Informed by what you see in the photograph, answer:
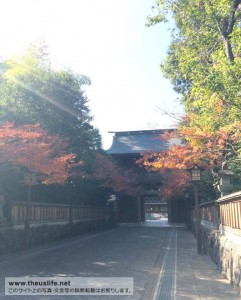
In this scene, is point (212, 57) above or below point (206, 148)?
above

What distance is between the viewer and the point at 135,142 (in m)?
41.7

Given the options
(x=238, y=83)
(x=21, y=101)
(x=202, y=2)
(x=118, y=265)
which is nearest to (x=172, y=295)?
(x=118, y=265)

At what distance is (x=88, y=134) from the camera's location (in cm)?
2606

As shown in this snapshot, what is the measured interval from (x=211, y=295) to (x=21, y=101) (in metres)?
14.4

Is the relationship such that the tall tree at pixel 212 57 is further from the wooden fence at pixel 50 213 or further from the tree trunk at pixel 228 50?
the wooden fence at pixel 50 213

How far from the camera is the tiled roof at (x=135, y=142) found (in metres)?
38.5

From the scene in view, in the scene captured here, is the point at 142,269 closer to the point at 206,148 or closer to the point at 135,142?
the point at 206,148

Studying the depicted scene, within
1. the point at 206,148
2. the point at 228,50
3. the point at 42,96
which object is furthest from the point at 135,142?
the point at 228,50

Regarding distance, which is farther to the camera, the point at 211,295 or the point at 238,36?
the point at 238,36

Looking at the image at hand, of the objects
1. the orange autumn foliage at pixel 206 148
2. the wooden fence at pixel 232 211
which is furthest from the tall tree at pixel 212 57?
the wooden fence at pixel 232 211

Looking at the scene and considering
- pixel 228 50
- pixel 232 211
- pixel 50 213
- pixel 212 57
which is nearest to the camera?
pixel 232 211

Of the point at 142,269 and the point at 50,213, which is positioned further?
the point at 50,213

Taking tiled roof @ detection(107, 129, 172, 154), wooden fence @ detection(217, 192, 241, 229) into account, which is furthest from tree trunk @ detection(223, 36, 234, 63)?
tiled roof @ detection(107, 129, 172, 154)

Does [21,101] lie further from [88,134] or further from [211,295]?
[211,295]
